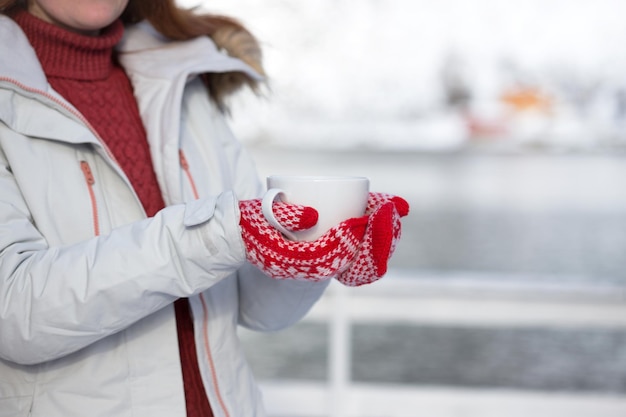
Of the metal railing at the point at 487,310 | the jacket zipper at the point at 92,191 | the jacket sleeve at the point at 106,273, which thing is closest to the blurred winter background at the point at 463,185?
the metal railing at the point at 487,310

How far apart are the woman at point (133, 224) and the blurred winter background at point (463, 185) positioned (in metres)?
0.16

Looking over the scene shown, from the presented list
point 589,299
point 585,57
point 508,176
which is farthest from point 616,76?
point 589,299

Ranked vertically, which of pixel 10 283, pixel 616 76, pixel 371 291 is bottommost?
pixel 616 76

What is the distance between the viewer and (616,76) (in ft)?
160

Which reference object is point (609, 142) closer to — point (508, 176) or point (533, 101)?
point (533, 101)

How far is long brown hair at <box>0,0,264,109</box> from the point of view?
42.9 inches

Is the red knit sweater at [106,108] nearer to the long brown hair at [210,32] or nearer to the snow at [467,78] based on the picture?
the long brown hair at [210,32]

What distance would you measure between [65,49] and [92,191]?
22 centimetres

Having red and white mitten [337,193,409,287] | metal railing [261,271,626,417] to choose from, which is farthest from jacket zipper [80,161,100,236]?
metal railing [261,271,626,417]

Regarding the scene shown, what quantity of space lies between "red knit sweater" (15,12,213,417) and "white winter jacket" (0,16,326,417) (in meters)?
0.02

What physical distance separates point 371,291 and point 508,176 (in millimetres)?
32588

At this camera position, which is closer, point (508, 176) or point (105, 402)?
point (105, 402)

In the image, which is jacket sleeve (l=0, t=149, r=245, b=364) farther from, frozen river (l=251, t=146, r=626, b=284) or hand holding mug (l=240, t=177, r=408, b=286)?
frozen river (l=251, t=146, r=626, b=284)

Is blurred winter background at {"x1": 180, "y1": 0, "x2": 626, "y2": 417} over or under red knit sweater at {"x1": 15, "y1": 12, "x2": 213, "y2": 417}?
under
